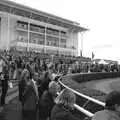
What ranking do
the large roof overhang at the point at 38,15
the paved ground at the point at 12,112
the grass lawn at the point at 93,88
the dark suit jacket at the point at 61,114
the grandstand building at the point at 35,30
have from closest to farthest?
1. the dark suit jacket at the point at 61,114
2. the grass lawn at the point at 93,88
3. the paved ground at the point at 12,112
4. the large roof overhang at the point at 38,15
5. the grandstand building at the point at 35,30

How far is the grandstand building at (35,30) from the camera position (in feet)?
120

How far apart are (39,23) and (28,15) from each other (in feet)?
13.0

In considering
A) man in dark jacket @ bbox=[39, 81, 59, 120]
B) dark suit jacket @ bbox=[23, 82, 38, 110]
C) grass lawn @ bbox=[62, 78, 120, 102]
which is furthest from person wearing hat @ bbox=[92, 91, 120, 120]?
dark suit jacket @ bbox=[23, 82, 38, 110]

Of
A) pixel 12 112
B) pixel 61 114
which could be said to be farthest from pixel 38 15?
pixel 61 114

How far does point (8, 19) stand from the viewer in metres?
36.9

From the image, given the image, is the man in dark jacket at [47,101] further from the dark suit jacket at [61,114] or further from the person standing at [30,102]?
the dark suit jacket at [61,114]

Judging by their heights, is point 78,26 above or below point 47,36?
above

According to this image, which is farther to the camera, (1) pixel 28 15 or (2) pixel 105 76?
(1) pixel 28 15

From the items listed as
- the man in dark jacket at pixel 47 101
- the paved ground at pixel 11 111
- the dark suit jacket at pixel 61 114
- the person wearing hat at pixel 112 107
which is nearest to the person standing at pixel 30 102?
the man in dark jacket at pixel 47 101

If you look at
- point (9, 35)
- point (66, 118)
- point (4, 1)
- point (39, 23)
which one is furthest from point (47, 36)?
point (66, 118)

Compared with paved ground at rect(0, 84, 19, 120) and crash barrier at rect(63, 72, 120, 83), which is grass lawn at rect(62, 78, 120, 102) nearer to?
crash barrier at rect(63, 72, 120, 83)

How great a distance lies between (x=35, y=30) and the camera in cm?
4366

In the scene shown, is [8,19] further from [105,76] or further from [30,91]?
[30,91]

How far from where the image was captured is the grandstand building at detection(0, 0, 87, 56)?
36500mm
